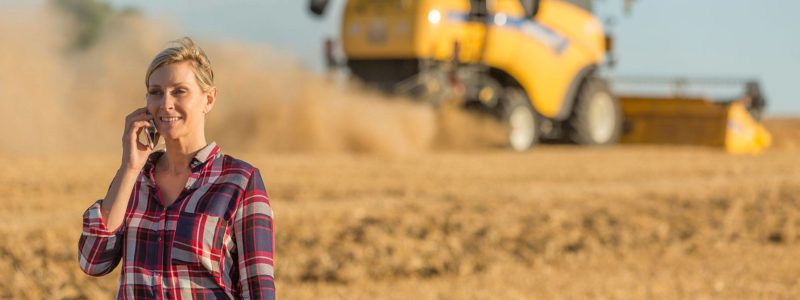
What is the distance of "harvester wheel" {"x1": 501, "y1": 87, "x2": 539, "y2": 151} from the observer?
57.5 ft

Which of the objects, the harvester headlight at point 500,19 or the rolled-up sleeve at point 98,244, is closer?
the rolled-up sleeve at point 98,244

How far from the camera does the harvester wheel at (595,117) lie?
781 inches

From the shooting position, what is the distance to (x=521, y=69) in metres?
18.3

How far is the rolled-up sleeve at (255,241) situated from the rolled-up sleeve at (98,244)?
223 mm

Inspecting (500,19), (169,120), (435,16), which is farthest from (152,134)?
(500,19)

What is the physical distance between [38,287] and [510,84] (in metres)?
12.9

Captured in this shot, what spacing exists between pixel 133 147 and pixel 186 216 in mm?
164

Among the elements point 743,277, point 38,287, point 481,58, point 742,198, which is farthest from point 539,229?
point 481,58

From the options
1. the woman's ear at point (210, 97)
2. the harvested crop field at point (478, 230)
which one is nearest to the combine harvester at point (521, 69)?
the harvested crop field at point (478, 230)

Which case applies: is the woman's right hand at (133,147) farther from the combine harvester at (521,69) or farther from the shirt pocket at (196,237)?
the combine harvester at (521,69)

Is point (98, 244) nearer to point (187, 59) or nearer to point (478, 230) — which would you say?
point (187, 59)

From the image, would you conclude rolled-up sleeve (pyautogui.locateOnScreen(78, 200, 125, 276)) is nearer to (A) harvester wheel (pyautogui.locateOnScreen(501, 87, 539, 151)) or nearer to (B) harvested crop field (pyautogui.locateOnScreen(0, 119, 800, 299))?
(B) harvested crop field (pyautogui.locateOnScreen(0, 119, 800, 299))

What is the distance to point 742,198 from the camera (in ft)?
38.2

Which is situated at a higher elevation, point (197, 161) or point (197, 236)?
point (197, 161)
